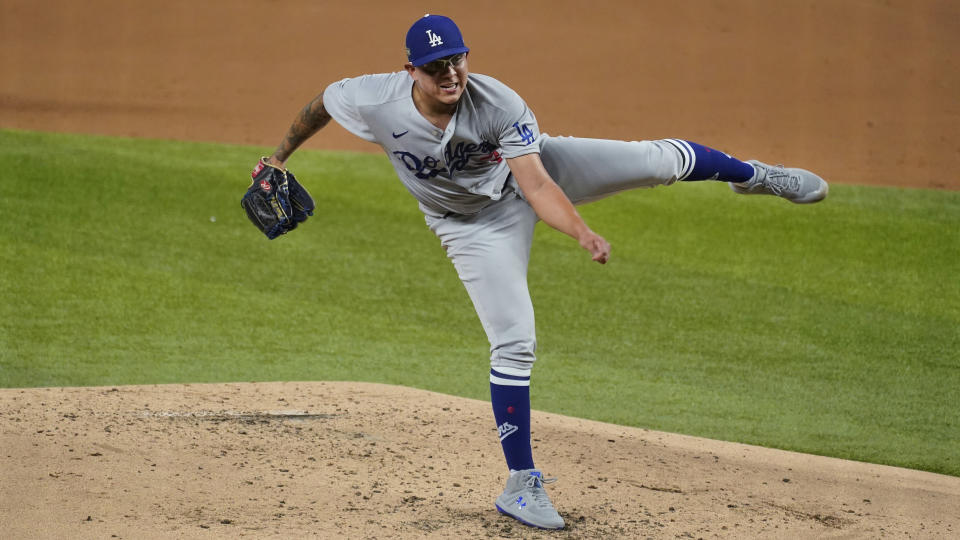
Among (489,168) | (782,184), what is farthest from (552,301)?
(489,168)

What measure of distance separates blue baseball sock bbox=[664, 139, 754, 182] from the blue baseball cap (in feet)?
3.56

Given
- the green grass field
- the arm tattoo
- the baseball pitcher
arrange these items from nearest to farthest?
the baseball pitcher, the arm tattoo, the green grass field

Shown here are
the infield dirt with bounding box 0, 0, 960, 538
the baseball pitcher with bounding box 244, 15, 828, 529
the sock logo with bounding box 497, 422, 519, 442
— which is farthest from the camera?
the infield dirt with bounding box 0, 0, 960, 538

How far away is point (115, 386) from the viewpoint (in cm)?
571

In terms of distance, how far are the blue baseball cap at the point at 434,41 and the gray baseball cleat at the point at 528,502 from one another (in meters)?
1.58

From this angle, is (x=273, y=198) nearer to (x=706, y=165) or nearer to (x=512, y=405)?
(x=512, y=405)

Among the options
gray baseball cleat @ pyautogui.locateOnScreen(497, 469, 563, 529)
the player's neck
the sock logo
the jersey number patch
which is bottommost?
gray baseball cleat @ pyautogui.locateOnScreen(497, 469, 563, 529)

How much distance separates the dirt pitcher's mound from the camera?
3957mm

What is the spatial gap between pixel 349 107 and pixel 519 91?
34.6 ft

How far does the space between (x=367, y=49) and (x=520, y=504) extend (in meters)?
11.8

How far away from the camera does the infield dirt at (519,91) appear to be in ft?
14.8

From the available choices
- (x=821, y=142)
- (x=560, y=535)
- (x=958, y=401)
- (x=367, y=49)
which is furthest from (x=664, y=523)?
(x=367, y=49)

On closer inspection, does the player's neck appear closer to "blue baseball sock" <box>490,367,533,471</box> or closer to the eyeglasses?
the eyeglasses

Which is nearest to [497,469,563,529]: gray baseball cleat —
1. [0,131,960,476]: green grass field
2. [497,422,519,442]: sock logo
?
[497,422,519,442]: sock logo
